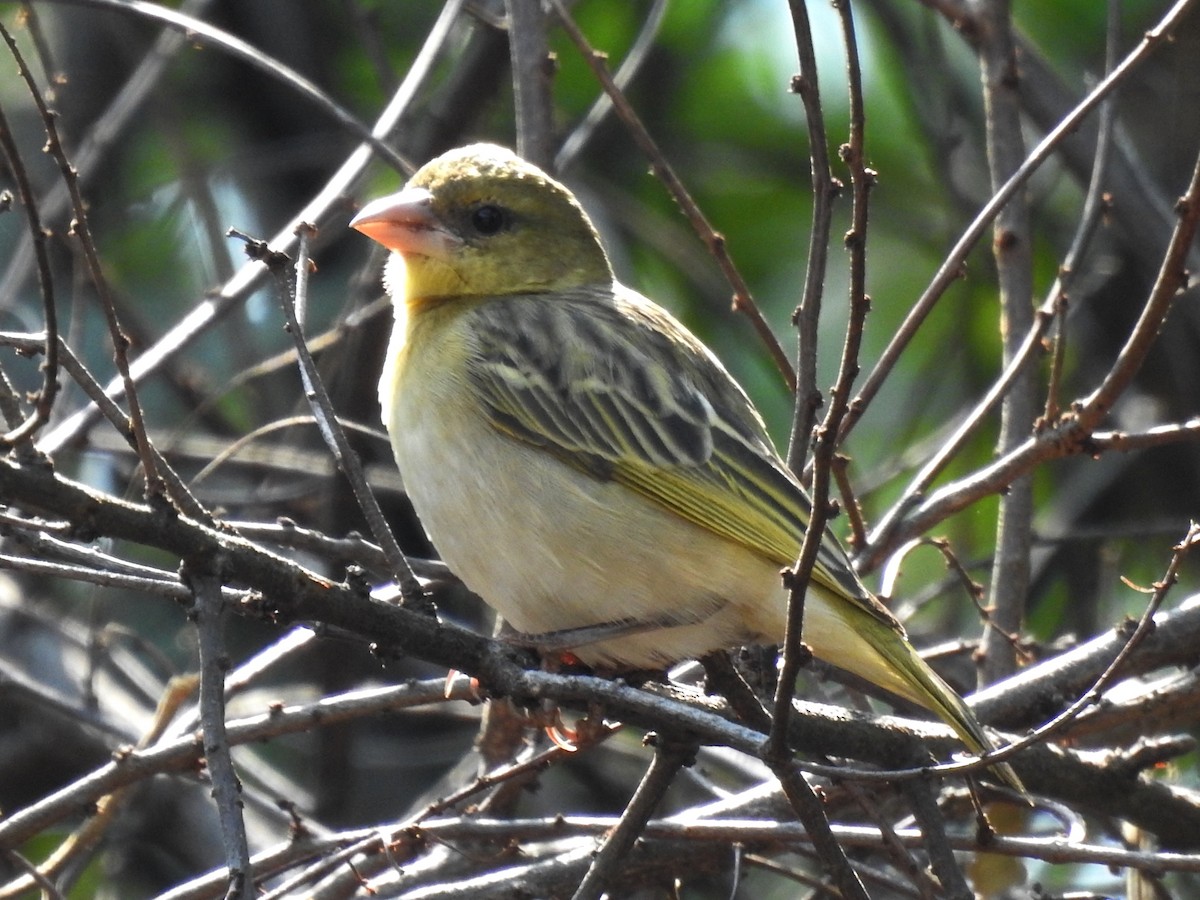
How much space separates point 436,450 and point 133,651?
3.70m

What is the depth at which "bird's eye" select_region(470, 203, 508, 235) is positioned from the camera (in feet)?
15.6

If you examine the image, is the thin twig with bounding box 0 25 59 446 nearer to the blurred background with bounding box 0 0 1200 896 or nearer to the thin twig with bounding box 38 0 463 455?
the thin twig with bounding box 38 0 463 455

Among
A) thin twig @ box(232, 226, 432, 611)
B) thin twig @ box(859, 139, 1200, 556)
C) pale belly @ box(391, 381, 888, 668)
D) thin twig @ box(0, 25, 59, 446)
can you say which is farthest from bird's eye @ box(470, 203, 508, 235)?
thin twig @ box(0, 25, 59, 446)

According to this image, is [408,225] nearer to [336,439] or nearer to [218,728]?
[336,439]

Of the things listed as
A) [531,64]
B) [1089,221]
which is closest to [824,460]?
[1089,221]

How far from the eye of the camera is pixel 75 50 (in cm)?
789

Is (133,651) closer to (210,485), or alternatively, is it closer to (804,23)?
(210,485)

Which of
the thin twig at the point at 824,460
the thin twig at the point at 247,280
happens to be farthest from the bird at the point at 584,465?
the thin twig at the point at 824,460

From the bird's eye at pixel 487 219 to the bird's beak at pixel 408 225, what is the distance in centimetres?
8

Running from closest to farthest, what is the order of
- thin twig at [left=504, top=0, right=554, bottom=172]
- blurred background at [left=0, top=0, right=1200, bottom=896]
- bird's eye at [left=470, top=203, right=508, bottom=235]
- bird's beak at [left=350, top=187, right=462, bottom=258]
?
bird's beak at [left=350, top=187, right=462, bottom=258] < bird's eye at [left=470, top=203, right=508, bottom=235] < thin twig at [left=504, top=0, right=554, bottom=172] < blurred background at [left=0, top=0, right=1200, bottom=896]

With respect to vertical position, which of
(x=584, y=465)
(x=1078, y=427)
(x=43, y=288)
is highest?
(x=1078, y=427)

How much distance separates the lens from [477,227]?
4.75 m

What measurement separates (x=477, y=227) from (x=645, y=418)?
Answer: 87 cm

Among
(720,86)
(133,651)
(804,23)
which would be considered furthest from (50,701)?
(720,86)
